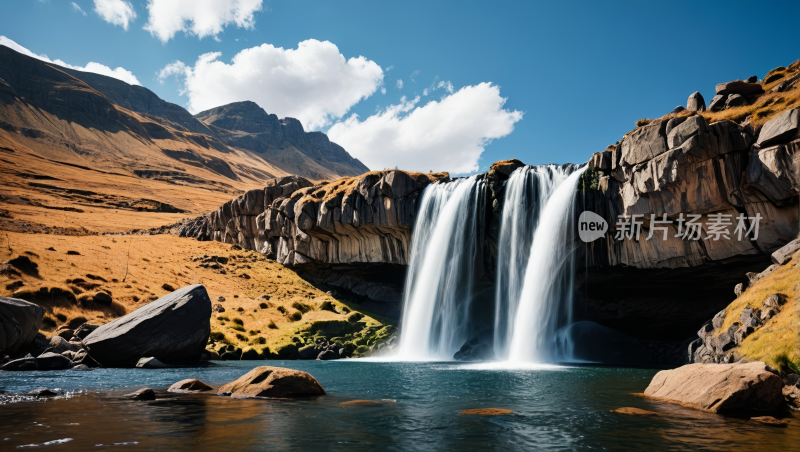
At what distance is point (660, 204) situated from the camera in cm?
3108

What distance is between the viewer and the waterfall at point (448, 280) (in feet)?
140

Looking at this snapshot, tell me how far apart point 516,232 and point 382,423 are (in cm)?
2979

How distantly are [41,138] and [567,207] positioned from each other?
216 meters

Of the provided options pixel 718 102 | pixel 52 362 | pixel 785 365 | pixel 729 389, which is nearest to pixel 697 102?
pixel 718 102

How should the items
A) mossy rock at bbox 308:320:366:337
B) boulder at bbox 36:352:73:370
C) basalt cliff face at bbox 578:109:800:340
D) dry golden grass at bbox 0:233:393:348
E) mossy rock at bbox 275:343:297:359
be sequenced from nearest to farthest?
boulder at bbox 36:352:73:370 → basalt cliff face at bbox 578:109:800:340 → mossy rock at bbox 275:343:297:359 → dry golden grass at bbox 0:233:393:348 → mossy rock at bbox 308:320:366:337

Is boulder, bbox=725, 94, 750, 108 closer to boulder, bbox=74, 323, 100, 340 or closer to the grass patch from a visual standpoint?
the grass patch

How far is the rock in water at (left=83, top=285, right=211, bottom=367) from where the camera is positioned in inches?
1079

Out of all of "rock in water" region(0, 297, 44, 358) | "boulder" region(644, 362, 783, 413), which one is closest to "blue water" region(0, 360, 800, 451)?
"boulder" region(644, 362, 783, 413)

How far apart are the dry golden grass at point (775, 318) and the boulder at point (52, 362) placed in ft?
111

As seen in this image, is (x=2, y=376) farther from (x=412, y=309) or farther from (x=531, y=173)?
(x=531, y=173)

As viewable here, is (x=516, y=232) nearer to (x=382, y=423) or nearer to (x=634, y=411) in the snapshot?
(x=634, y=411)

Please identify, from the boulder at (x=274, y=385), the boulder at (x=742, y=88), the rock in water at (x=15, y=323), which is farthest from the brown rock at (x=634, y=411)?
the rock in water at (x=15, y=323)

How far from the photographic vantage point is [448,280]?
43156mm

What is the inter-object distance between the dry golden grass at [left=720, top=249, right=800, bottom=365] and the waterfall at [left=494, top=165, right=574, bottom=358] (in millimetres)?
16212
